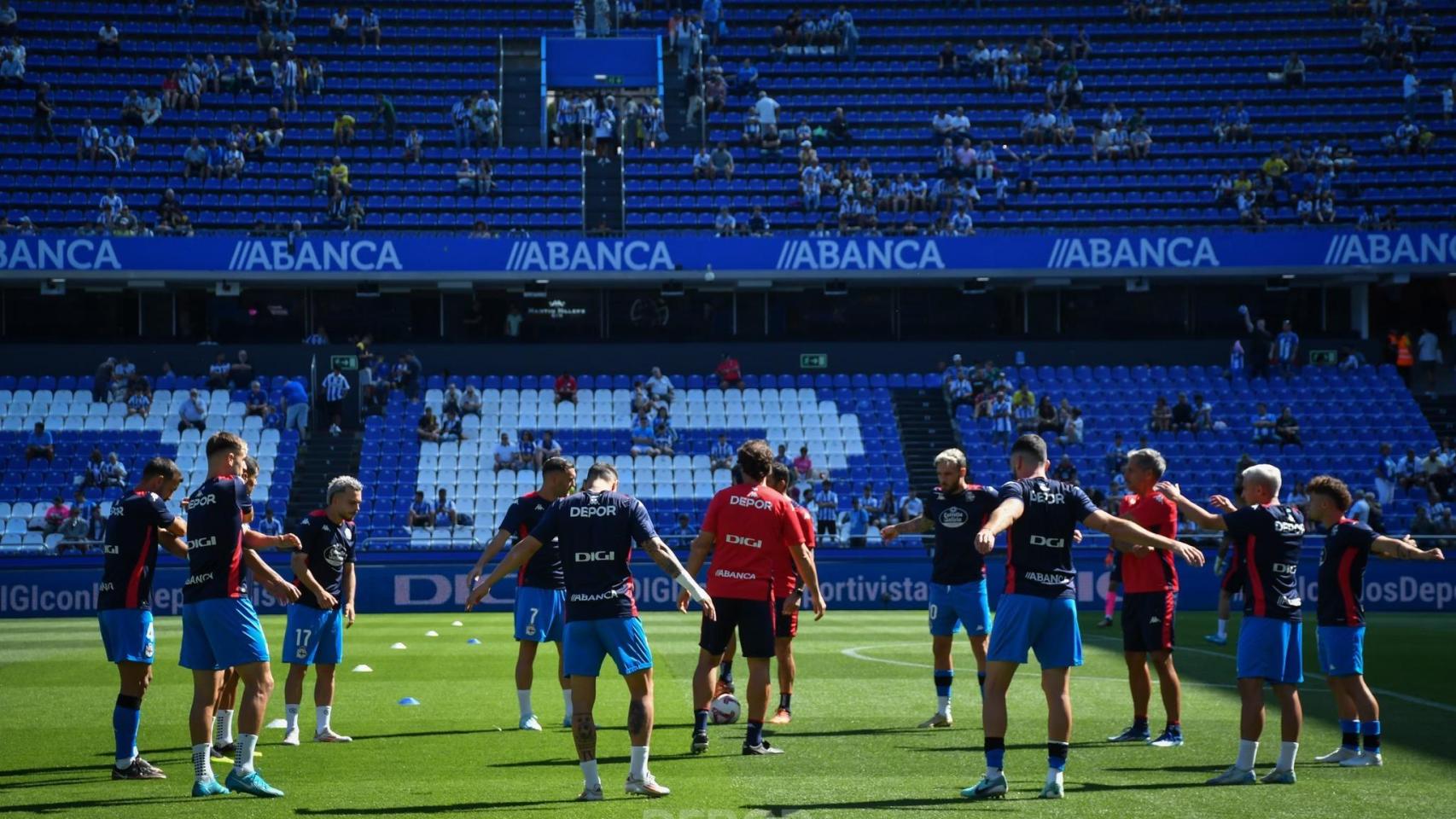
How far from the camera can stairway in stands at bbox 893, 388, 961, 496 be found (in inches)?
1442

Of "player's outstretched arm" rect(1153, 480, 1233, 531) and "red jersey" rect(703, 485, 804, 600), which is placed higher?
"player's outstretched arm" rect(1153, 480, 1233, 531)

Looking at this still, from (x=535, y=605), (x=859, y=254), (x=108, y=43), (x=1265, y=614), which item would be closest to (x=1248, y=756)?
(x=1265, y=614)

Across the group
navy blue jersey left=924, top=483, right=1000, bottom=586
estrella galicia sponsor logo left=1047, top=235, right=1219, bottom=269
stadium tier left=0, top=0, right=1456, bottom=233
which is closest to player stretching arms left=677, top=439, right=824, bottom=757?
navy blue jersey left=924, top=483, right=1000, bottom=586

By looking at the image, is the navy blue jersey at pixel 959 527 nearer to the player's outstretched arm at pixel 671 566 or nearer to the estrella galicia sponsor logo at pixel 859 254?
the player's outstretched arm at pixel 671 566

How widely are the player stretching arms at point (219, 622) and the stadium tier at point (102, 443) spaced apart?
2376cm

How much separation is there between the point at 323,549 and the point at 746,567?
358 centimetres

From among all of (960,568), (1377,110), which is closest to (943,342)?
(1377,110)

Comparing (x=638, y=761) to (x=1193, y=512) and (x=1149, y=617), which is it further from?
(x=1149, y=617)

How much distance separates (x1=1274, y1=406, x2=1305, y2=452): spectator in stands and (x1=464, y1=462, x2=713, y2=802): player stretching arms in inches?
1192

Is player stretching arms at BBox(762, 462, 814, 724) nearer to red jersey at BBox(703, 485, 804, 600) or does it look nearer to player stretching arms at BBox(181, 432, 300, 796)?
red jersey at BBox(703, 485, 804, 600)

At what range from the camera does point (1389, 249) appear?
39719 millimetres

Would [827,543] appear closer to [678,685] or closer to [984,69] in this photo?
[678,685]

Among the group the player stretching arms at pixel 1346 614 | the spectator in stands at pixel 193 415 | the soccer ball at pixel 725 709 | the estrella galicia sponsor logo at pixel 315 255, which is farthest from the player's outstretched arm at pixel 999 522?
the estrella galicia sponsor logo at pixel 315 255

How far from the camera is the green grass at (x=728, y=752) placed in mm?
9461
